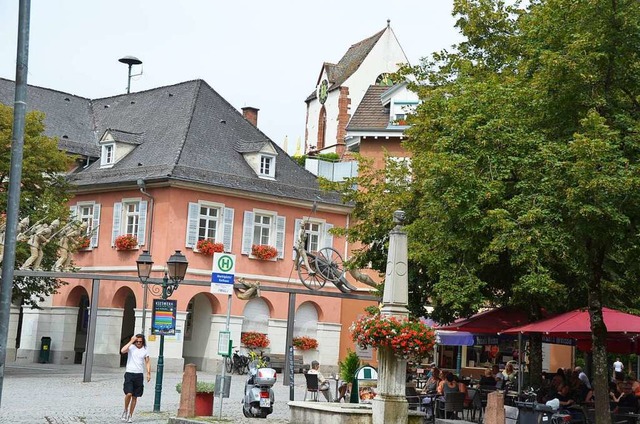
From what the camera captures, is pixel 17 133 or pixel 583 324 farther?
pixel 583 324

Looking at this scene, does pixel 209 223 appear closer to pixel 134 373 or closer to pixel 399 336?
pixel 134 373

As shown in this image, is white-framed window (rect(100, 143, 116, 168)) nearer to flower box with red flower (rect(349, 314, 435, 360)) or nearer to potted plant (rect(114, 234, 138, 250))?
potted plant (rect(114, 234, 138, 250))

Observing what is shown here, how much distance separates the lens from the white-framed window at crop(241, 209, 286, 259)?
43.7 meters

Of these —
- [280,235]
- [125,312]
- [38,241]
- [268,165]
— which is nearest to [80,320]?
[125,312]

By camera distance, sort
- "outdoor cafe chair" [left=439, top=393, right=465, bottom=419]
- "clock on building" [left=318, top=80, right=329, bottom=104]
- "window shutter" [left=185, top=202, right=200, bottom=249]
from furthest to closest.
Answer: "clock on building" [left=318, top=80, right=329, bottom=104]
"window shutter" [left=185, top=202, right=200, bottom=249]
"outdoor cafe chair" [left=439, top=393, right=465, bottom=419]

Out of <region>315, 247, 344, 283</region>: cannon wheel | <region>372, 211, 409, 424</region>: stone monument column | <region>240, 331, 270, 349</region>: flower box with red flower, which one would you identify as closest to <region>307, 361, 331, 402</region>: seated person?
<region>372, 211, 409, 424</region>: stone monument column

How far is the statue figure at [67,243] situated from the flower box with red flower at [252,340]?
8203 millimetres

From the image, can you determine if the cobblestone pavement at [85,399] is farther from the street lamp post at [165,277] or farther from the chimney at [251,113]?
the chimney at [251,113]

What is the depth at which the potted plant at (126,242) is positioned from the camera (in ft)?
138

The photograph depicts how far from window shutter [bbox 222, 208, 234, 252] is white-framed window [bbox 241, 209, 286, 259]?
0.69m

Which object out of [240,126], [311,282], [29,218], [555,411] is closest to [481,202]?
[555,411]

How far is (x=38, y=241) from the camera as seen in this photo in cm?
3559

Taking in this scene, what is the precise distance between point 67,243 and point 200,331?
7.63 meters

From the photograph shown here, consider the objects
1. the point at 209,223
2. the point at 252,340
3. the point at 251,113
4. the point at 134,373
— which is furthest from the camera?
A: the point at 251,113
